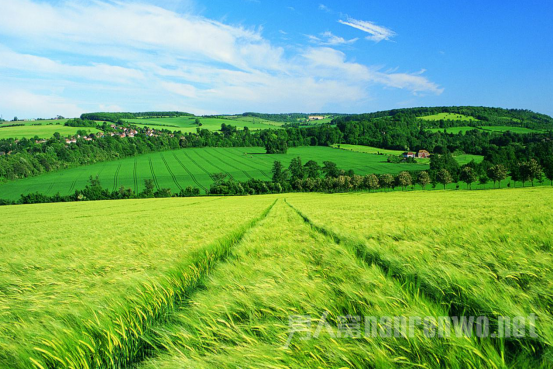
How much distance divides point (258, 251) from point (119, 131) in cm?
17554

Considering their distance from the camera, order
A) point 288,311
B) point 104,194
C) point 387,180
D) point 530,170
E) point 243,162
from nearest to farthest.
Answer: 1. point 288,311
2. point 530,170
3. point 104,194
4. point 387,180
5. point 243,162

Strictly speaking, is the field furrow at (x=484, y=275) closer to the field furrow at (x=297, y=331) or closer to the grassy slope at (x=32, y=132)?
the field furrow at (x=297, y=331)

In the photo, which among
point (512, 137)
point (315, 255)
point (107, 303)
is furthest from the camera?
point (512, 137)

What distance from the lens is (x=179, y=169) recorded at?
96250 millimetres

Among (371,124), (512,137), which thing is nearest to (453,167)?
(512,137)

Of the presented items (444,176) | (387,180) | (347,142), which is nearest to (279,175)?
(387,180)

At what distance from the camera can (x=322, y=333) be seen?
164 cm

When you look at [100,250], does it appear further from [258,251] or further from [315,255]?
[315,255]

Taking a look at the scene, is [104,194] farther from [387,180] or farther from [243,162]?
[387,180]

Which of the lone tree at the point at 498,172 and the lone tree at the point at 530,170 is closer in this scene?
the lone tree at the point at 530,170

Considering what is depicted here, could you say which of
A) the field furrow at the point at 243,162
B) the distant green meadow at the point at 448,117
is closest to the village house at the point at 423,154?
the distant green meadow at the point at 448,117

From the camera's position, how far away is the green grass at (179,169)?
254 feet

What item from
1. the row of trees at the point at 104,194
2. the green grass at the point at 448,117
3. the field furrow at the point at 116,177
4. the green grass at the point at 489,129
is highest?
the green grass at the point at 448,117

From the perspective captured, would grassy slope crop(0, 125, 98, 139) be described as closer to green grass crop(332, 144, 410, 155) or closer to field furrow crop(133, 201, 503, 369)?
green grass crop(332, 144, 410, 155)
